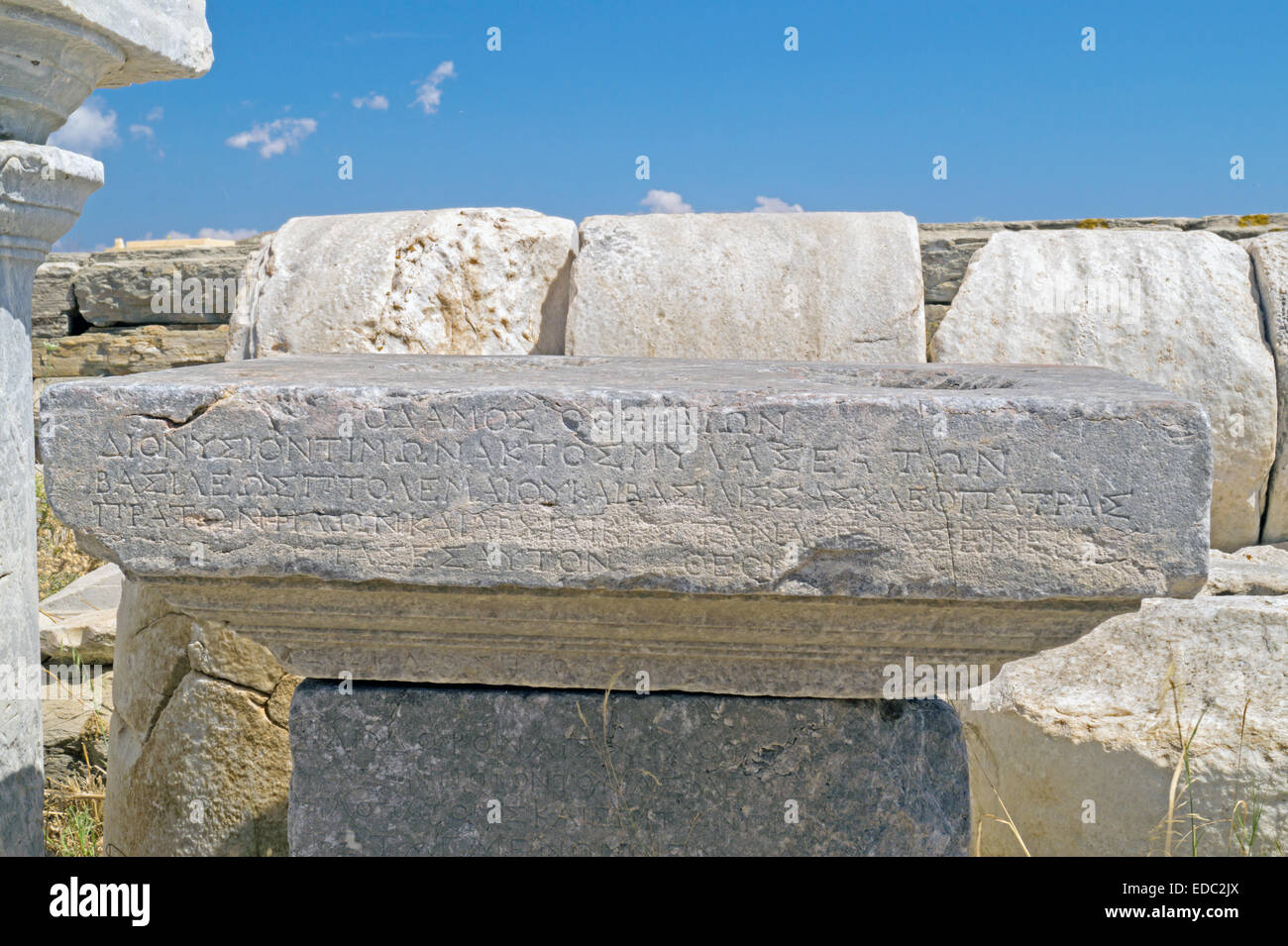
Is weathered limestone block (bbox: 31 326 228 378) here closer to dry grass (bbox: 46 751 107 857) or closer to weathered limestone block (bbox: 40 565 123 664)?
weathered limestone block (bbox: 40 565 123 664)

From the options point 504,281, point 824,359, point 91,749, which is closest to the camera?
point 824,359

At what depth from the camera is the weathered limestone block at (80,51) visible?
87.0 inches

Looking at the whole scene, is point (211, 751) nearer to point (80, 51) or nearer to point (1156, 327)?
point (80, 51)

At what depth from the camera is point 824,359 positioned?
9.17ft

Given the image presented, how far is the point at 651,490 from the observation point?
152 centimetres

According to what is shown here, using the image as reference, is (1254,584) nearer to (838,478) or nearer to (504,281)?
(838,478)

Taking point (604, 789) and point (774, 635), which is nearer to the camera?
point (774, 635)

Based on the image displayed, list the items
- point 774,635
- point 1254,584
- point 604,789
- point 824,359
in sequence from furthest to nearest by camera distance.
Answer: point 824,359 → point 1254,584 → point 604,789 → point 774,635

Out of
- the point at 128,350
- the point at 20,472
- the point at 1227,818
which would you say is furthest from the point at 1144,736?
the point at 128,350

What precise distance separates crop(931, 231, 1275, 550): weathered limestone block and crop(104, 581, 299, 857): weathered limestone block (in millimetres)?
2024

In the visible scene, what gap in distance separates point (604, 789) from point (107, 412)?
1.05 metres

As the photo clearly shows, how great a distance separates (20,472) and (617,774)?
5.24 ft

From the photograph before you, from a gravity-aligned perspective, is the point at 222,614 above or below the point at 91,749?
above

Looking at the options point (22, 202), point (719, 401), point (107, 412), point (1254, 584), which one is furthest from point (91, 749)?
point (1254, 584)
